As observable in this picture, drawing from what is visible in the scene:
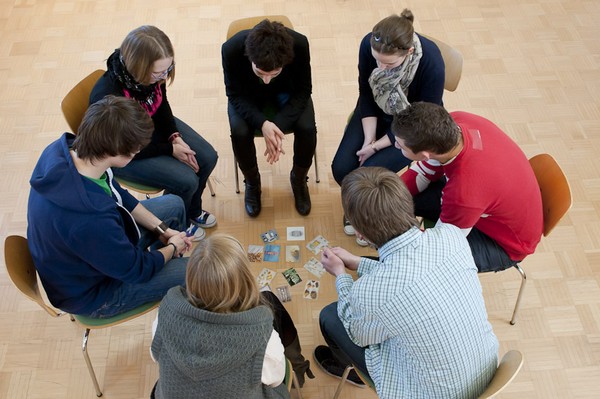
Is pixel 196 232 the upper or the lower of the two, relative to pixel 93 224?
lower

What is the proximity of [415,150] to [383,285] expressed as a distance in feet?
2.58

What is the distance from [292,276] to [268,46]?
4.62 ft

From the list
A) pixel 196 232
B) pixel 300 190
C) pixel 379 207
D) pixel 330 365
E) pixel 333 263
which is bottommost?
pixel 330 365

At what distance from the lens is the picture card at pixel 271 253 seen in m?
3.39

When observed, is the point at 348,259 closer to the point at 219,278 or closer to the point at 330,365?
the point at 330,365

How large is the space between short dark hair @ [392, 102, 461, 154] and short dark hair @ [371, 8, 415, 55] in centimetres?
46

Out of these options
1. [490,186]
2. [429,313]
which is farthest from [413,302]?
[490,186]

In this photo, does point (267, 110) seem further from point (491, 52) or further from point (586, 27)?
point (586, 27)

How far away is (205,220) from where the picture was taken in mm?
3535

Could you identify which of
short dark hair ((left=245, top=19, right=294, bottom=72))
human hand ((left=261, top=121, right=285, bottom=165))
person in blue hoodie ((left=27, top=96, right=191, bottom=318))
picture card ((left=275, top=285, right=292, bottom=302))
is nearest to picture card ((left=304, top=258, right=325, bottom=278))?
picture card ((left=275, top=285, right=292, bottom=302))

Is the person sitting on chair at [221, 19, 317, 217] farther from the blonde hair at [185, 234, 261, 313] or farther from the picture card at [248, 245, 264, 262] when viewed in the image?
the blonde hair at [185, 234, 261, 313]

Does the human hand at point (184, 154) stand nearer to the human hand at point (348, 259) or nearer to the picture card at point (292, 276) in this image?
the picture card at point (292, 276)

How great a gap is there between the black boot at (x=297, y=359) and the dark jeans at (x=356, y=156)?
1.17 m

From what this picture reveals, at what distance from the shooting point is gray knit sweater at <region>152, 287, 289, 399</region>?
5.81 ft
